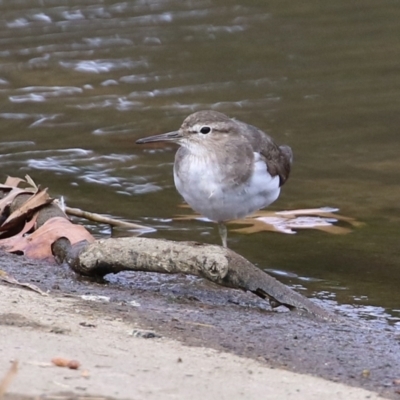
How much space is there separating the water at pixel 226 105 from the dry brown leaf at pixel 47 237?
4.28 feet

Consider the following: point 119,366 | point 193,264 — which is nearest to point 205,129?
point 193,264

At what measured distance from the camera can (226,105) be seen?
11.4 m

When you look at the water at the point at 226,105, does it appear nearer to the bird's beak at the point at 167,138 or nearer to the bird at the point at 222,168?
the bird at the point at 222,168

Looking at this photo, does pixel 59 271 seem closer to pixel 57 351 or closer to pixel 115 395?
pixel 57 351

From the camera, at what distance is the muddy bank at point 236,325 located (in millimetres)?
4676

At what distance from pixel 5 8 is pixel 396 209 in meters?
8.43

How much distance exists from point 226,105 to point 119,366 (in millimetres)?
7807

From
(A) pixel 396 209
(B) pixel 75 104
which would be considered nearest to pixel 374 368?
(A) pixel 396 209

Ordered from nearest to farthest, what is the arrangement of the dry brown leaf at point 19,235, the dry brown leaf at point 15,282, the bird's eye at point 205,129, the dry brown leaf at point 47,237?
the dry brown leaf at point 15,282 < the dry brown leaf at point 47,237 < the dry brown leaf at point 19,235 < the bird's eye at point 205,129

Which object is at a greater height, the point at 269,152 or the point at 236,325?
the point at 269,152

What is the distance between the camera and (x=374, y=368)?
4766 millimetres

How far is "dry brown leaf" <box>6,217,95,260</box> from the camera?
20.9 feet

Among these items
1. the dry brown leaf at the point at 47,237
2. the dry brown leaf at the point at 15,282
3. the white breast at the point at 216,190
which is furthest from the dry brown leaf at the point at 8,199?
the dry brown leaf at the point at 15,282

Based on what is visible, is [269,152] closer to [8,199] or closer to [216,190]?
[216,190]
